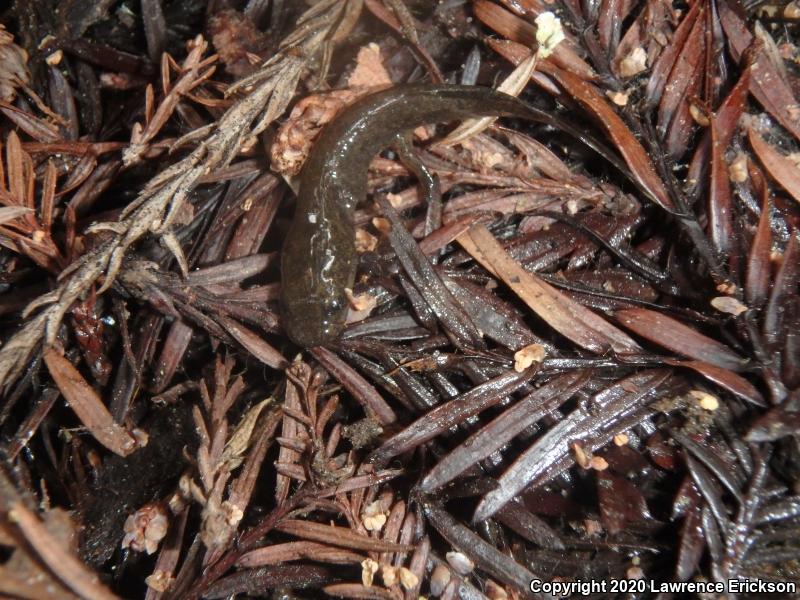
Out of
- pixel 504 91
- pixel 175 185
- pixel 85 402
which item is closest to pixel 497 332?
pixel 504 91

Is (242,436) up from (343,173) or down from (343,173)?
down

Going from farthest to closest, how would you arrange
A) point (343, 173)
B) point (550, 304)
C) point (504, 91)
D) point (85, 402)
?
point (343, 173) < point (504, 91) < point (85, 402) < point (550, 304)

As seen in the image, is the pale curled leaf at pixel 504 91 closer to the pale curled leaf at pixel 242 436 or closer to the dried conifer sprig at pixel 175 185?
the dried conifer sprig at pixel 175 185

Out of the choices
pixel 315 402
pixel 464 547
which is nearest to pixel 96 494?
pixel 315 402

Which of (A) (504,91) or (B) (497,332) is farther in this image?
(A) (504,91)

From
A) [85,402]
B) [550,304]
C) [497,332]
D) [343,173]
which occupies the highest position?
[343,173]

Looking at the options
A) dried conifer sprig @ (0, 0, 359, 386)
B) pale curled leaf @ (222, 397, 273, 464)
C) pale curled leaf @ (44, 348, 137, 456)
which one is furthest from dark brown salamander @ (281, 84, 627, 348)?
pale curled leaf @ (44, 348, 137, 456)

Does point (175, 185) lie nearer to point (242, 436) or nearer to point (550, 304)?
point (242, 436)

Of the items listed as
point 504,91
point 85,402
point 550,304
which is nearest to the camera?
point 550,304

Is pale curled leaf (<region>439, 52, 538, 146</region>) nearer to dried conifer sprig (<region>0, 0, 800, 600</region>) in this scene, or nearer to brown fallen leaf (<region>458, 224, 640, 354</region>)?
dried conifer sprig (<region>0, 0, 800, 600</region>)
